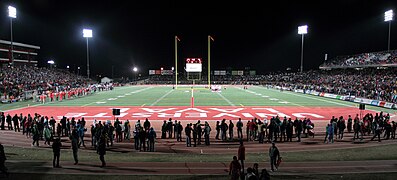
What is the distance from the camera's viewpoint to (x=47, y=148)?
15461 millimetres

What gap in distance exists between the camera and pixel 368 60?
62.1 m

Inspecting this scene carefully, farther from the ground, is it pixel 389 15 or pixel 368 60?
pixel 389 15

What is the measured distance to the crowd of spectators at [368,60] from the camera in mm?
55625

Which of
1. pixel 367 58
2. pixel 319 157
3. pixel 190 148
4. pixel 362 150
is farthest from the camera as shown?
pixel 367 58

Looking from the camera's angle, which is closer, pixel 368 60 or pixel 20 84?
pixel 20 84

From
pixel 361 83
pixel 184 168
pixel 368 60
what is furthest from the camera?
pixel 368 60

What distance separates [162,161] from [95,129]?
4.66 meters

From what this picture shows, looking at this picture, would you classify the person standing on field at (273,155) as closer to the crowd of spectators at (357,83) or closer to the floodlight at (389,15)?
the crowd of spectators at (357,83)

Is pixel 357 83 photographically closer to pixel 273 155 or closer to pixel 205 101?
pixel 205 101

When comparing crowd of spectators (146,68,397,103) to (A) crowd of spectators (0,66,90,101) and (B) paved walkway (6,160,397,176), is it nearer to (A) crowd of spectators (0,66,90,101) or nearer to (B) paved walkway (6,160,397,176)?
(B) paved walkway (6,160,397,176)

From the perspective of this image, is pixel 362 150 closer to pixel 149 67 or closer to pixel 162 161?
pixel 162 161

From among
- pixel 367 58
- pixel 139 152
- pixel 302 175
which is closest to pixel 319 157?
pixel 302 175

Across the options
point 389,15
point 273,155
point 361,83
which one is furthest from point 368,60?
point 273,155

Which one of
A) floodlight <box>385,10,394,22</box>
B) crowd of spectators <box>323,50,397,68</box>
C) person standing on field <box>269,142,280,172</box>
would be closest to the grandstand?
person standing on field <box>269,142,280,172</box>
